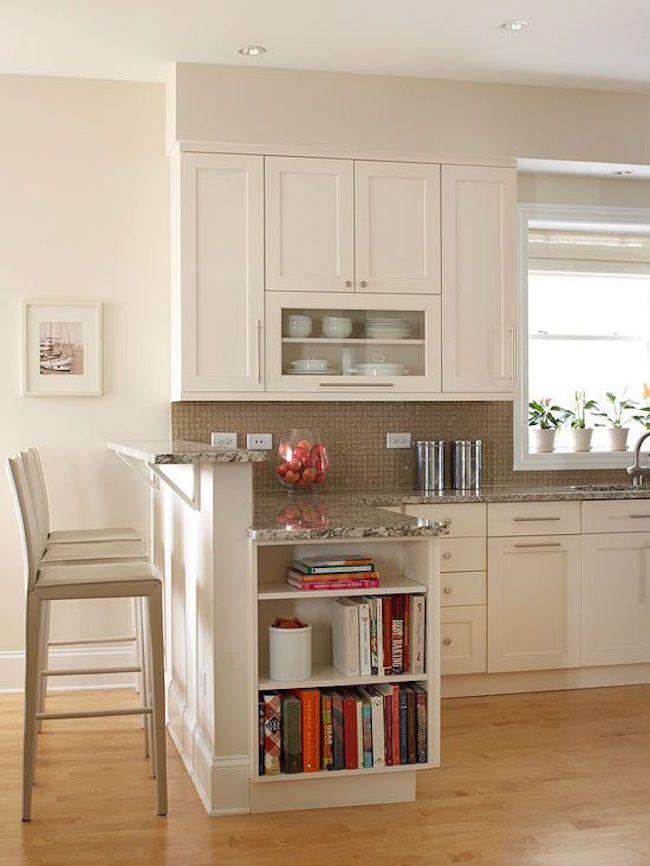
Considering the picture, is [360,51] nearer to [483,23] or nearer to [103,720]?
[483,23]

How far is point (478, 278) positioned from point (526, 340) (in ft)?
1.75

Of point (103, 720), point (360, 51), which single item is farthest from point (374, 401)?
point (103, 720)

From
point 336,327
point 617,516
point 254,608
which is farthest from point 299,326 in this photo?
point 254,608

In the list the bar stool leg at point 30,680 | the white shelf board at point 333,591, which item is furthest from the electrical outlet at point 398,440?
the bar stool leg at point 30,680

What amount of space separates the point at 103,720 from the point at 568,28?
3193 millimetres

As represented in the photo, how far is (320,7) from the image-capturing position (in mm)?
4031

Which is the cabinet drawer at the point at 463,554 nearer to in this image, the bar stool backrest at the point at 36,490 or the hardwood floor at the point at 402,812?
the hardwood floor at the point at 402,812

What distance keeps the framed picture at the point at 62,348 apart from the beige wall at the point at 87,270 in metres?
0.05

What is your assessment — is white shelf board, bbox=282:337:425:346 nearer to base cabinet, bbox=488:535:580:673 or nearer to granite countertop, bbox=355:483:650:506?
granite countertop, bbox=355:483:650:506

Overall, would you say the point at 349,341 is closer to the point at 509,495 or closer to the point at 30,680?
the point at 509,495

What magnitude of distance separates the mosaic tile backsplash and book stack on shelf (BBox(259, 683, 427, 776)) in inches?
71.3

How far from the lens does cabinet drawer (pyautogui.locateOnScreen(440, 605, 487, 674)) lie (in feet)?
14.9

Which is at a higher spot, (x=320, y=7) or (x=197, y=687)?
(x=320, y=7)

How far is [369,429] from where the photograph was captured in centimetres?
511
